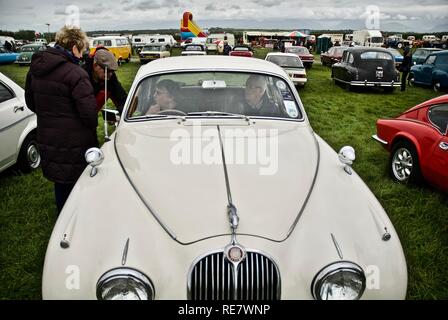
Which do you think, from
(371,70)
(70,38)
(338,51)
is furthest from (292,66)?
(70,38)

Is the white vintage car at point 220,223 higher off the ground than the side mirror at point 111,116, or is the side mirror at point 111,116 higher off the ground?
the side mirror at point 111,116

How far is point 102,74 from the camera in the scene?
166 inches

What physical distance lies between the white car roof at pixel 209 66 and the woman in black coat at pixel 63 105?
68 cm

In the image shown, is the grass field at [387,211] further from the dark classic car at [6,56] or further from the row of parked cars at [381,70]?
the dark classic car at [6,56]

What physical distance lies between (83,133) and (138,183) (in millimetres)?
1298

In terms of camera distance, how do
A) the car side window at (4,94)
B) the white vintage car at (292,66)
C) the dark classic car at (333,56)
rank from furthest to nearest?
the dark classic car at (333,56)
the white vintage car at (292,66)
the car side window at (4,94)

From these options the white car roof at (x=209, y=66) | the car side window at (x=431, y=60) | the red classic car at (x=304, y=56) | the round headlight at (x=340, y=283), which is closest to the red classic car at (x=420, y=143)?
the white car roof at (x=209, y=66)

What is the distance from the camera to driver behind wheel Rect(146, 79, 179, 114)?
12.3 ft

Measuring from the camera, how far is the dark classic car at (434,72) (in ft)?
48.2

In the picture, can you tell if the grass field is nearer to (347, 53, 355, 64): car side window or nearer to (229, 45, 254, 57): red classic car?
(347, 53, 355, 64): car side window

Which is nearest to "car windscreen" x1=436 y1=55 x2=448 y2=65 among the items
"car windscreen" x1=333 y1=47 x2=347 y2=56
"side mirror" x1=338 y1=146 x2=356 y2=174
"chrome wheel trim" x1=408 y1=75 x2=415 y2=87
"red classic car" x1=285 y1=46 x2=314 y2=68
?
"chrome wheel trim" x1=408 y1=75 x2=415 y2=87

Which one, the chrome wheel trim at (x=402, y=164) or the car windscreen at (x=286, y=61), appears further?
the car windscreen at (x=286, y=61)

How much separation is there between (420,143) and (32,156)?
219 inches

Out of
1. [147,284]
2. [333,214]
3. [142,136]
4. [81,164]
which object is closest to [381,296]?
[333,214]
